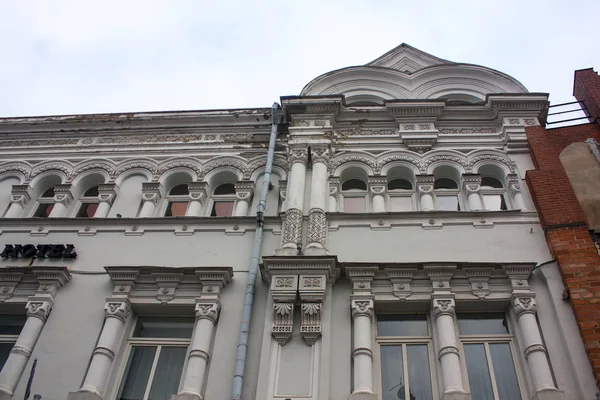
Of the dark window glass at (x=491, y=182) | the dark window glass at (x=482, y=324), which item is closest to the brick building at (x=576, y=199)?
the dark window glass at (x=491, y=182)

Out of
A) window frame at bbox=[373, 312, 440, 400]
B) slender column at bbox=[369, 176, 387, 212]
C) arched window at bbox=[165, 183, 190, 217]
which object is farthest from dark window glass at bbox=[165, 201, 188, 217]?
window frame at bbox=[373, 312, 440, 400]

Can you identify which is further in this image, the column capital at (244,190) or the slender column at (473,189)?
the column capital at (244,190)

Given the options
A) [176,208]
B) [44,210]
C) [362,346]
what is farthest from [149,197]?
[362,346]

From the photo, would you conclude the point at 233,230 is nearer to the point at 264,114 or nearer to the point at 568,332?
the point at 264,114

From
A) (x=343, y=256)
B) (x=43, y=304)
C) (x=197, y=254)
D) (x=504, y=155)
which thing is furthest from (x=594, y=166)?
(x=43, y=304)

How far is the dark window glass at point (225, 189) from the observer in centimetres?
1401

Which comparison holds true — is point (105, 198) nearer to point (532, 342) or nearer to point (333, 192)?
point (333, 192)

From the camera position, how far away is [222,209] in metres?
13.5

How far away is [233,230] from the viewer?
12250 millimetres

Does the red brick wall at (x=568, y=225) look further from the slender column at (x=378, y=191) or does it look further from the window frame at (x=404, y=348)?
the slender column at (x=378, y=191)

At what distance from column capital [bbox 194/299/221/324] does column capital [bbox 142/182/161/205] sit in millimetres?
3632

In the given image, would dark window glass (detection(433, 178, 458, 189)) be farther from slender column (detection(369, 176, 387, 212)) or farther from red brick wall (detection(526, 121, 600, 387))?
red brick wall (detection(526, 121, 600, 387))

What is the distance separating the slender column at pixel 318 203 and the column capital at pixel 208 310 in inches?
77.0

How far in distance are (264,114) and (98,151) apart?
4.21 meters
